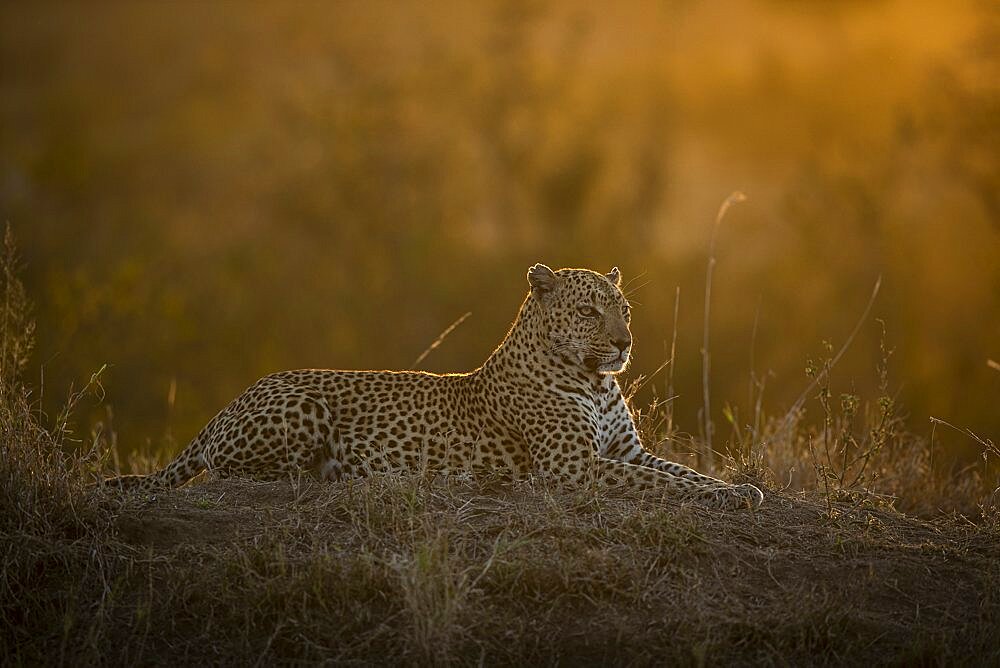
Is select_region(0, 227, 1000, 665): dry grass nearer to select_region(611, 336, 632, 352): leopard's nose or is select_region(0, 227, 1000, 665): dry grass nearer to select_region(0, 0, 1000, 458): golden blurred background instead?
select_region(611, 336, 632, 352): leopard's nose

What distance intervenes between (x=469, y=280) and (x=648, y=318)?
326cm

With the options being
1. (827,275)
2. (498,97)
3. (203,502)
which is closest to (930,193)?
(827,275)

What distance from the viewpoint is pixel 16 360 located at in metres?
7.97

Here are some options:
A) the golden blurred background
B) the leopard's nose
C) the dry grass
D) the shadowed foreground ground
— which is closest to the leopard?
the leopard's nose

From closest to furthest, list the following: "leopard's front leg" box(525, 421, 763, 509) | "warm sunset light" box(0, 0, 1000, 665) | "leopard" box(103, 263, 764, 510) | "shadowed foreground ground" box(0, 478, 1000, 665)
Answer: "shadowed foreground ground" box(0, 478, 1000, 665) < "warm sunset light" box(0, 0, 1000, 665) < "leopard's front leg" box(525, 421, 763, 509) < "leopard" box(103, 263, 764, 510)

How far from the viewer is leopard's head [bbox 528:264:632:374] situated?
27.8ft

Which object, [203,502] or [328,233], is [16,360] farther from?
[328,233]

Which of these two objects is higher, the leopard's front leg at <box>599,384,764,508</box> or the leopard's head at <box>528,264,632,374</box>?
the leopard's head at <box>528,264,632,374</box>

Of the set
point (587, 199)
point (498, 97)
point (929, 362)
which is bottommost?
point (929, 362)

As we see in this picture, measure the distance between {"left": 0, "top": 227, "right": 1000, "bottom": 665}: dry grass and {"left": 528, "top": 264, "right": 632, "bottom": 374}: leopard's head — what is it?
1.09 meters

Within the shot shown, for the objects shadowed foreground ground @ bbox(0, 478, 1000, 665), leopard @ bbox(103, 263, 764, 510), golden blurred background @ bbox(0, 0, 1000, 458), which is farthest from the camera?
golden blurred background @ bbox(0, 0, 1000, 458)

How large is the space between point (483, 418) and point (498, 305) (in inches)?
481

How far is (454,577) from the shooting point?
21.1 feet

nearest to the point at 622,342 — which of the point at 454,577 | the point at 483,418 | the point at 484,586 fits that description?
the point at 483,418
